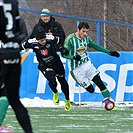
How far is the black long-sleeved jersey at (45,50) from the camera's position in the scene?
39.5 feet

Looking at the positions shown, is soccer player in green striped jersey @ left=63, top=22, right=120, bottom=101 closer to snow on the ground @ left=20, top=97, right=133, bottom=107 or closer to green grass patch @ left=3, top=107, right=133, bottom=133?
green grass patch @ left=3, top=107, right=133, bottom=133

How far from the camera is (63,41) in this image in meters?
12.6

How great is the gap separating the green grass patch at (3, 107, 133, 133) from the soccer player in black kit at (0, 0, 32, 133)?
178 centimetres

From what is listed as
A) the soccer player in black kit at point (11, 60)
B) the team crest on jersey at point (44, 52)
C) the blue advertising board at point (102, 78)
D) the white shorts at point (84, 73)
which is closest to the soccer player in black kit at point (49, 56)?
the team crest on jersey at point (44, 52)

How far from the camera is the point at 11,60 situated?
679 cm

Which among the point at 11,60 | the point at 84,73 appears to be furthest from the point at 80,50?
the point at 11,60

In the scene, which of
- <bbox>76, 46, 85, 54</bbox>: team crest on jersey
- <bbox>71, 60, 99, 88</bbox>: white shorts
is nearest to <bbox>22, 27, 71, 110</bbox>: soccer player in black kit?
<bbox>76, 46, 85, 54</bbox>: team crest on jersey

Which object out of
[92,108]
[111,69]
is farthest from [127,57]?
[92,108]

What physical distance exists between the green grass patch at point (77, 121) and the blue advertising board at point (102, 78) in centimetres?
93

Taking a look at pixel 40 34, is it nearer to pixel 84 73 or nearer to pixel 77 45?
pixel 77 45

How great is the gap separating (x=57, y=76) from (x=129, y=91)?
6.82ft

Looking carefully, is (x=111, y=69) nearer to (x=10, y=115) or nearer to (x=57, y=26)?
(x=57, y=26)

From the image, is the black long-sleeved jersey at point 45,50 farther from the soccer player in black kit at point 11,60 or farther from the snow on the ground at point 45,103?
the soccer player in black kit at point 11,60

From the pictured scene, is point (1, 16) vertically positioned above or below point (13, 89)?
above
